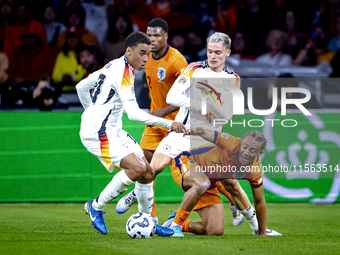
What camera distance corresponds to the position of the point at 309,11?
404 inches

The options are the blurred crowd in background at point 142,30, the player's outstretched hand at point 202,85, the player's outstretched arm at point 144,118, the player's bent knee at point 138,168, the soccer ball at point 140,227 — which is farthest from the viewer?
the blurred crowd in background at point 142,30

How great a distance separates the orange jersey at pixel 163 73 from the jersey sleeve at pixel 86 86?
1065 mm

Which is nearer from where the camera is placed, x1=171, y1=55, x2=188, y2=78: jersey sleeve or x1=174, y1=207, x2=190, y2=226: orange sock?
x1=174, y1=207, x2=190, y2=226: orange sock

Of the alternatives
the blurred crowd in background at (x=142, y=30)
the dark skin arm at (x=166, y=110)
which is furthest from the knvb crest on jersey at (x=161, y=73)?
the blurred crowd in background at (x=142, y=30)

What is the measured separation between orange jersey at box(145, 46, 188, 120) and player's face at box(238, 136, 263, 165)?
4.19ft

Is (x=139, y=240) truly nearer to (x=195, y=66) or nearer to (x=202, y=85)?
(x=202, y=85)

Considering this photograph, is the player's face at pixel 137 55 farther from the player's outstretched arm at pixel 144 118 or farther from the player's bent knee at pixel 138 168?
the player's bent knee at pixel 138 168

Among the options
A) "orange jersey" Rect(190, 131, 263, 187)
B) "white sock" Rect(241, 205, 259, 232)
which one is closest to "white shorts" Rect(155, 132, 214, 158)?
"orange jersey" Rect(190, 131, 263, 187)

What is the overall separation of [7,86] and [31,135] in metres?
1.33

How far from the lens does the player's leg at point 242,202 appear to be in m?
5.23

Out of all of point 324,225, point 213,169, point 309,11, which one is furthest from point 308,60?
point 213,169

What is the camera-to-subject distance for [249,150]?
516cm

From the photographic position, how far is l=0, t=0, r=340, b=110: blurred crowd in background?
30.6ft
